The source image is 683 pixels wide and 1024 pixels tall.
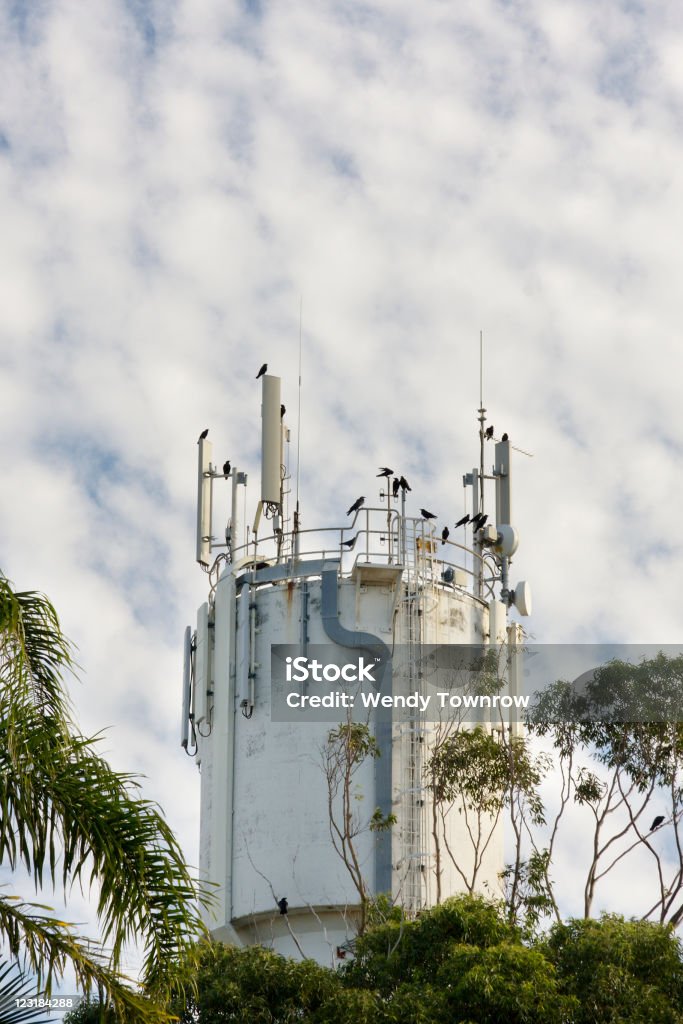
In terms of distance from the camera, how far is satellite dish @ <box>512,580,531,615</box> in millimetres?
39969

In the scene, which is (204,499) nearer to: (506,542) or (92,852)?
(506,542)

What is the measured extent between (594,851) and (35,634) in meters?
25.0

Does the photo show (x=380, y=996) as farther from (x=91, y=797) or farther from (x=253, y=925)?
(x=91, y=797)

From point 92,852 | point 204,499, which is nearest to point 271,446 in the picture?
point 204,499

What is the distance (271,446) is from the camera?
129ft

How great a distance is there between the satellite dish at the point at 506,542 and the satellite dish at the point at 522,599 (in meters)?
0.82

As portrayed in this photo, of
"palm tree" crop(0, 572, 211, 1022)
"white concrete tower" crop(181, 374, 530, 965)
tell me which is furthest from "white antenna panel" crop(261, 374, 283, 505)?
"palm tree" crop(0, 572, 211, 1022)

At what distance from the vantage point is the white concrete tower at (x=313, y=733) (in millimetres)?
36125

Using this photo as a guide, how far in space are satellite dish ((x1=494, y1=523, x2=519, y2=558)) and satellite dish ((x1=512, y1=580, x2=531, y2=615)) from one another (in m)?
0.82

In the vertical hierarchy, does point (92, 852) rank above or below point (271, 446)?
below

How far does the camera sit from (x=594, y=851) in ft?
120

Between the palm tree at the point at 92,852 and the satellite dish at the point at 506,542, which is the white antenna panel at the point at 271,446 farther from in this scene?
the palm tree at the point at 92,852

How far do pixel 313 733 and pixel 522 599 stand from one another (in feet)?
20.5

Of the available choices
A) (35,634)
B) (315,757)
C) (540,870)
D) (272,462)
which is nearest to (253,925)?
(315,757)
